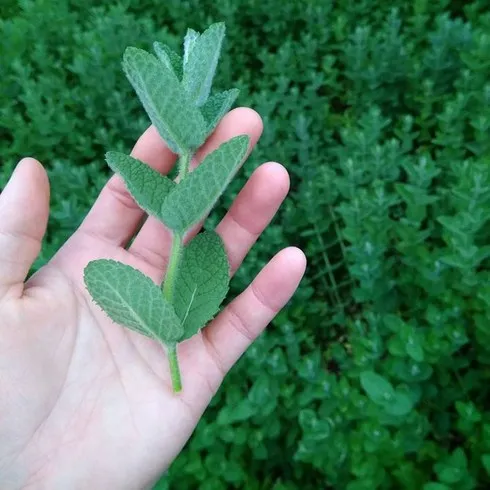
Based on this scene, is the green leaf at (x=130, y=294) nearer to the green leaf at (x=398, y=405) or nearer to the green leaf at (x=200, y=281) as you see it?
the green leaf at (x=200, y=281)

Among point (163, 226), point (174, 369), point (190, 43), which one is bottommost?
point (174, 369)

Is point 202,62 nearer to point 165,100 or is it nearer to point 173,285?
point 165,100

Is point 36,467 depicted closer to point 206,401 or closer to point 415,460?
point 206,401

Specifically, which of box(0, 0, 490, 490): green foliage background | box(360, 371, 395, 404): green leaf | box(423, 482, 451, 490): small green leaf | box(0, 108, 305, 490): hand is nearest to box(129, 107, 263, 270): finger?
box(0, 108, 305, 490): hand

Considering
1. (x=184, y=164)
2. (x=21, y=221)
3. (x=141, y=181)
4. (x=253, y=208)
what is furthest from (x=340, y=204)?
(x=21, y=221)

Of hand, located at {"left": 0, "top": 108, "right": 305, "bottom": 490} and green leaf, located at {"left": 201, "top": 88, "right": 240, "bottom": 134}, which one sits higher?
green leaf, located at {"left": 201, "top": 88, "right": 240, "bottom": 134}

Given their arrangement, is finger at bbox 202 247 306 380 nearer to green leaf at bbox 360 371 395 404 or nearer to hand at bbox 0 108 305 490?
hand at bbox 0 108 305 490
